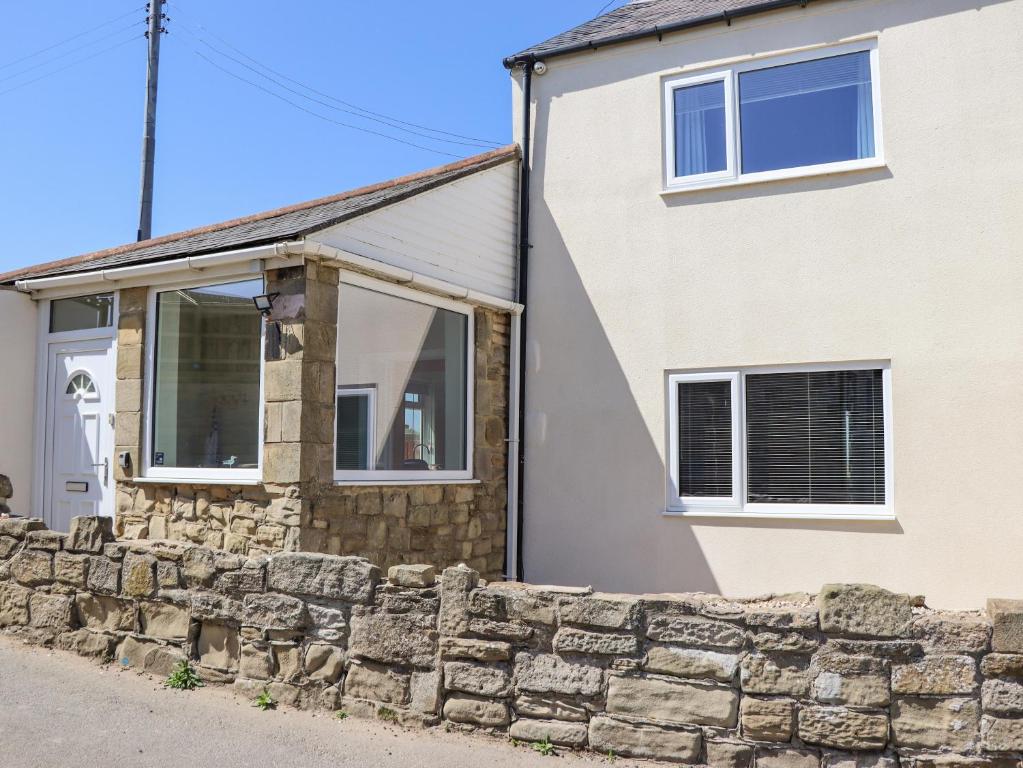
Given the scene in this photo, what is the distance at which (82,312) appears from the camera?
28.9ft

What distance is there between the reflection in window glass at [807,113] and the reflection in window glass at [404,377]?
123 inches

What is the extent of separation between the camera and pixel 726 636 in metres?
4.49

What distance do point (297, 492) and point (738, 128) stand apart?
4943 mm

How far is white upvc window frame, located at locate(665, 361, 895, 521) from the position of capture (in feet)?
25.8

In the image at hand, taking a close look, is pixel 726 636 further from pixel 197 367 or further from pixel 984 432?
pixel 197 367

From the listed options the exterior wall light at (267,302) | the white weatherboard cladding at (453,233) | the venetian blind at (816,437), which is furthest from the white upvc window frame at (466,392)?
the venetian blind at (816,437)

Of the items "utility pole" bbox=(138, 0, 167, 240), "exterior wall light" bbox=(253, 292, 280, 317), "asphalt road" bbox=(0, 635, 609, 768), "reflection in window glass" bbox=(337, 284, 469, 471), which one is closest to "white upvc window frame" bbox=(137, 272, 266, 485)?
"exterior wall light" bbox=(253, 292, 280, 317)

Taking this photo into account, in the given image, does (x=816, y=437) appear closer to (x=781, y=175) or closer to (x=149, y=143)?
(x=781, y=175)

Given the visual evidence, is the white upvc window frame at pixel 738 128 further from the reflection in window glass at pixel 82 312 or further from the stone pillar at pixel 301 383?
the reflection in window glass at pixel 82 312

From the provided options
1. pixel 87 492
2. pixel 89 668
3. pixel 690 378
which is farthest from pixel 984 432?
pixel 87 492

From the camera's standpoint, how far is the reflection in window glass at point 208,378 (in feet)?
25.1

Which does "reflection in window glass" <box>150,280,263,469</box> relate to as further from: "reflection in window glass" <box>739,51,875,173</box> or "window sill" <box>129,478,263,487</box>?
"reflection in window glass" <box>739,51,875,173</box>

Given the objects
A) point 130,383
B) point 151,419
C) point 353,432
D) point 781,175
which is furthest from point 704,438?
point 130,383

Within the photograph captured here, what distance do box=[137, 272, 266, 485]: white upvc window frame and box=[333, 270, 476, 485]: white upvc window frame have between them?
58 cm
